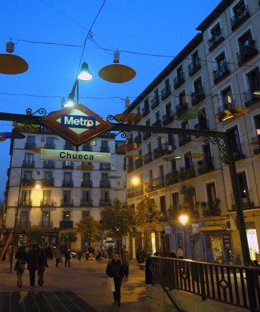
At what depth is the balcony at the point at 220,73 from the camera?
25477 millimetres

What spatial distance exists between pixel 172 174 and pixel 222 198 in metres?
7.25

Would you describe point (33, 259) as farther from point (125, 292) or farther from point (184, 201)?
point (184, 201)

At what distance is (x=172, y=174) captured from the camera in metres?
31.8

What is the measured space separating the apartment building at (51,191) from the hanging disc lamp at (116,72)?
41655mm

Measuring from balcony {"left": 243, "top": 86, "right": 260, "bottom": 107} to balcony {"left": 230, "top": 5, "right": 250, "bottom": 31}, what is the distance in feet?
17.8

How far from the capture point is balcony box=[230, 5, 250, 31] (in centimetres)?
2391

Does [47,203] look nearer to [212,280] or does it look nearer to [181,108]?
[181,108]

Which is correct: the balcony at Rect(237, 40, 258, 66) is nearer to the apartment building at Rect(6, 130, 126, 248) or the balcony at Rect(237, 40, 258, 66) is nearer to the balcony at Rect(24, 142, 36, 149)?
the apartment building at Rect(6, 130, 126, 248)

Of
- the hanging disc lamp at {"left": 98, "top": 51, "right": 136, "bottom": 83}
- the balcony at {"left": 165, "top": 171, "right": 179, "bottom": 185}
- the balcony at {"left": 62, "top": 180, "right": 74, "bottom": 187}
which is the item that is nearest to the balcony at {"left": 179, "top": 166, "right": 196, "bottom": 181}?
the balcony at {"left": 165, "top": 171, "right": 179, "bottom": 185}

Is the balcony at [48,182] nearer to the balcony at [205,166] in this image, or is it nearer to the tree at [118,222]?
the tree at [118,222]

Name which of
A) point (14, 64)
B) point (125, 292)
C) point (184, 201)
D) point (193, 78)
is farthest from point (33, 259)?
point (193, 78)

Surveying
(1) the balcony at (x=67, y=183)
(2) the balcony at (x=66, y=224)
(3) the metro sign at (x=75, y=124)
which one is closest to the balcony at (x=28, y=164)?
(1) the balcony at (x=67, y=183)

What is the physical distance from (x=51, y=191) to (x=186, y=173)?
30.2 m

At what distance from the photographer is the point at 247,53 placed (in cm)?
2306
